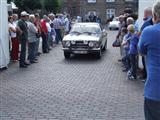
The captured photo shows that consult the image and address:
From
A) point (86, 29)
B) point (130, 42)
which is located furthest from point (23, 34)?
point (86, 29)

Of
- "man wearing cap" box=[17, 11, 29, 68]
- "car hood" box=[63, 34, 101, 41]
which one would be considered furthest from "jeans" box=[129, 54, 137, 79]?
"car hood" box=[63, 34, 101, 41]

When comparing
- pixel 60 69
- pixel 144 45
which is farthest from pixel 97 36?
pixel 144 45

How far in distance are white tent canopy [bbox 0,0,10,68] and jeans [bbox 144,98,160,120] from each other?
33.1 ft

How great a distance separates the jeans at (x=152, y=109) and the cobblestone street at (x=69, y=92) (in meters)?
3.11

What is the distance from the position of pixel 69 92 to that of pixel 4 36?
5.05 metres

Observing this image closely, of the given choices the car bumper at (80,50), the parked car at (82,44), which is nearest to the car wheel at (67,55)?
the parked car at (82,44)

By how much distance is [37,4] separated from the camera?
4947 centimetres

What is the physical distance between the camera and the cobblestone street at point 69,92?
8.06 m

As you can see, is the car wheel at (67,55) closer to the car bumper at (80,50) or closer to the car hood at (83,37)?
the car bumper at (80,50)

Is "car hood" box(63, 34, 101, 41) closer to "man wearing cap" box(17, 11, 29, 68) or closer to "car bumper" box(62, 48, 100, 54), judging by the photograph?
"car bumper" box(62, 48, 100, 54)

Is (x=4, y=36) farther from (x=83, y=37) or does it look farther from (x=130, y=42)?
(x=130, y=42)

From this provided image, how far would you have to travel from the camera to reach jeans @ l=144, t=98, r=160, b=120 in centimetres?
448

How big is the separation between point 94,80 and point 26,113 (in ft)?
15.1

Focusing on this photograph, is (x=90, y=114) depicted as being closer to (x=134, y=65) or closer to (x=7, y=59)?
(x=134, y=65)
